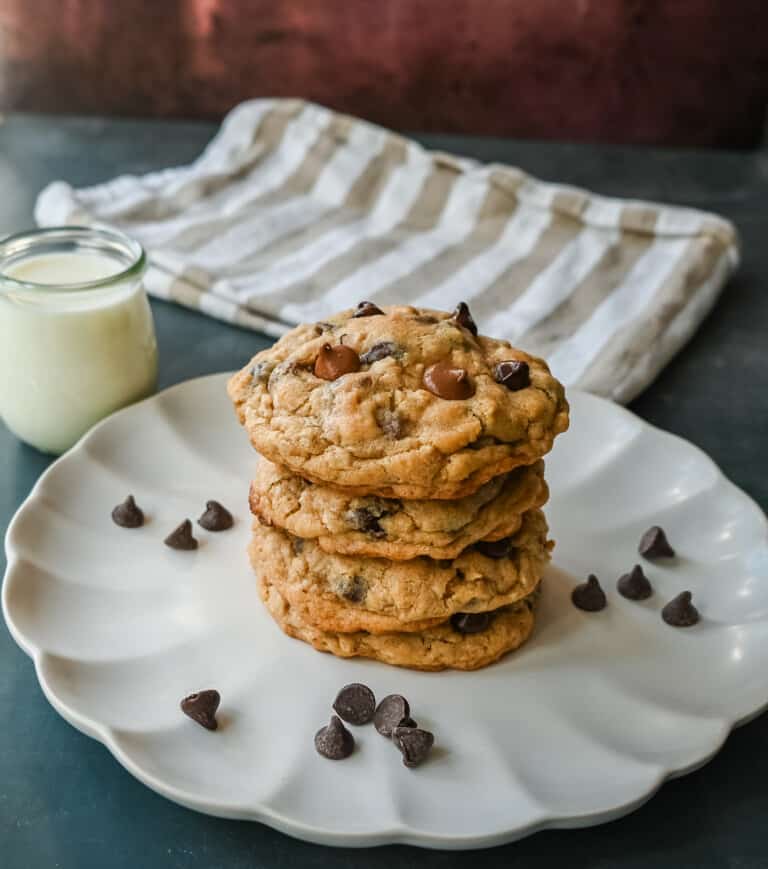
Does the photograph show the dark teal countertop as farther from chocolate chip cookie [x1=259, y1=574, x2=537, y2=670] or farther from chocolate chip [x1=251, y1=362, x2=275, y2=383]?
chocolate chip [x1=251, y1=362, x2=275, y2=383]

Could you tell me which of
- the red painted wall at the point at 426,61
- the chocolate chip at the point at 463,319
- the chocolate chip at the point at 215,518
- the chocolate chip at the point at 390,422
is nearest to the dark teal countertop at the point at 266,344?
the red painted wall at the point at 426,61

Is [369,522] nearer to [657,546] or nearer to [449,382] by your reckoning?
[449,382]

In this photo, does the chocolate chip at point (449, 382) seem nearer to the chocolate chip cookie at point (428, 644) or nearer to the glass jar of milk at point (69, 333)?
the chocolate chip cookie at point (428, 644)

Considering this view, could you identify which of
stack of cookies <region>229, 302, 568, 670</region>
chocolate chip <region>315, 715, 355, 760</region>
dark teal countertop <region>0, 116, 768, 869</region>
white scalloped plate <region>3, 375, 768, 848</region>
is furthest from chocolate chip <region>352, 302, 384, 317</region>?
dark teal countertop <region>0, 116, 768, 869</region>

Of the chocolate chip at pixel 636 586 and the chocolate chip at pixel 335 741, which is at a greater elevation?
the chocolate chip at pixel 335 741

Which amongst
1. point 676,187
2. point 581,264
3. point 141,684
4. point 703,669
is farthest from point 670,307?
point 141,684

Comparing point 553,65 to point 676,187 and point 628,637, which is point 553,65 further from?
point 628,637
